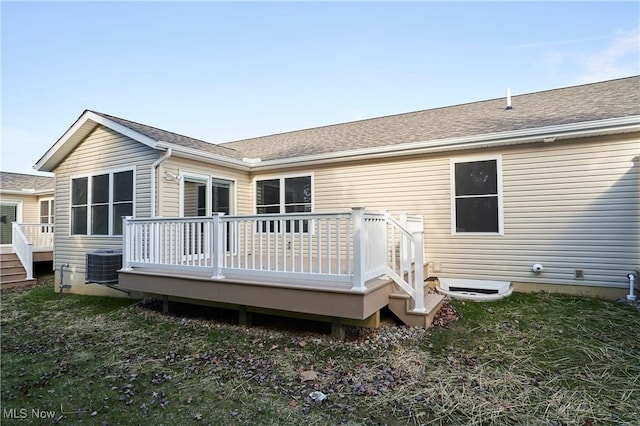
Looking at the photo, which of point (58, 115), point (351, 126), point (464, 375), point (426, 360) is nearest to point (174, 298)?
point (426, 360)

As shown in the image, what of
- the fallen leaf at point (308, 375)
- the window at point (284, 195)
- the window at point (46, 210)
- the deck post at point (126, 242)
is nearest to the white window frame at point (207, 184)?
the window at point (284, 195)

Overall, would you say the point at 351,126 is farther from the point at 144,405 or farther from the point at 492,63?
the point at 144,405

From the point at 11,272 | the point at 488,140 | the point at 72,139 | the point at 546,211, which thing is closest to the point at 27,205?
the point at 11,272

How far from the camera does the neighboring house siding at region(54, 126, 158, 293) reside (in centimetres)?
695

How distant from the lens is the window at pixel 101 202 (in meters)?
7.35

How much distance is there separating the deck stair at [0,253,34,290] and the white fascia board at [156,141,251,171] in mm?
7284

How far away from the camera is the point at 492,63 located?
9656 millimetres

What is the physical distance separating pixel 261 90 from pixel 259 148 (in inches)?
126

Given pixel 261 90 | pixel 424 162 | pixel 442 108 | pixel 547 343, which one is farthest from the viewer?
pixel 261 90

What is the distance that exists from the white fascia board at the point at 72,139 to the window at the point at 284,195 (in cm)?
296

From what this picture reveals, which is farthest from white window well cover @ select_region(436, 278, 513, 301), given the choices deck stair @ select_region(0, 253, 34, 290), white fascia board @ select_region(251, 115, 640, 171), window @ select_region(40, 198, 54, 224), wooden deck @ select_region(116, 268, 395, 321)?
window @ select_region(40, 198, 54, 224)

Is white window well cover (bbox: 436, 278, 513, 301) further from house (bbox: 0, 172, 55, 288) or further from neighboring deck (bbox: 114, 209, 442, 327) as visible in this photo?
house (bbox: 0, 172, 55, 288)

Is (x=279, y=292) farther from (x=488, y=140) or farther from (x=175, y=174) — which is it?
(x=488, y=140)

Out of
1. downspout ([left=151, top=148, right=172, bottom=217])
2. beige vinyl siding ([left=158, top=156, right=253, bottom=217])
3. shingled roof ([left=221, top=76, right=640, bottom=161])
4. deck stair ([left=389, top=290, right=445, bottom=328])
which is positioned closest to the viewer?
deck stair ([left=389, top=290, right=445, bottom=328])
